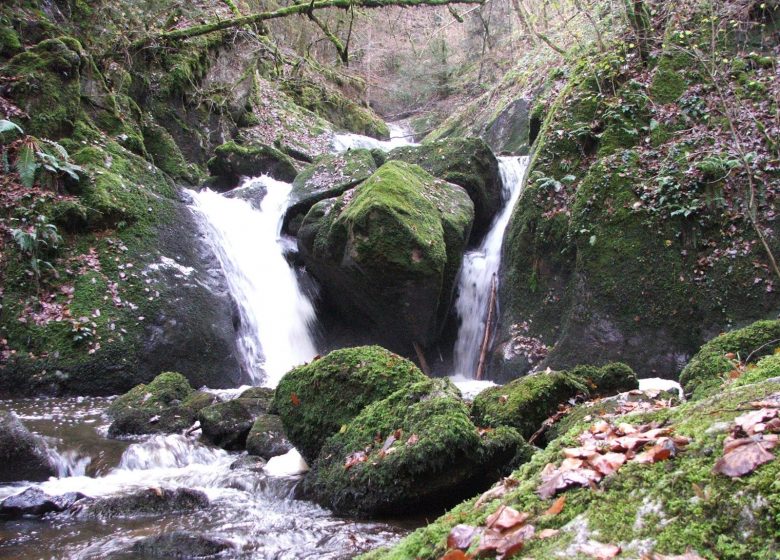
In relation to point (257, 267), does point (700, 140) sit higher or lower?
higher

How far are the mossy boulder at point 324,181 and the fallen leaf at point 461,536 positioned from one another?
10490mm

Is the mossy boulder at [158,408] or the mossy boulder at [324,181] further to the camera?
the mossy boulder at [324,181]

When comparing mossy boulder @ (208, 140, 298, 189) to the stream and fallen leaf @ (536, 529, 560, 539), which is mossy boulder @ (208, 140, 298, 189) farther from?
fallen leaf @ (536, 529, 560, 539)

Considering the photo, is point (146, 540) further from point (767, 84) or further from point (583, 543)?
point (767, 84)

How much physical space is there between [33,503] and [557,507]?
13.6ft

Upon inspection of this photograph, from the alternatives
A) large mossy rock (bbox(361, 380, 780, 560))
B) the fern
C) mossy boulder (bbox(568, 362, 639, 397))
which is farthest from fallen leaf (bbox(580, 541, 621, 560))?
the fern

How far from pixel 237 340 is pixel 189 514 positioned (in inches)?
229

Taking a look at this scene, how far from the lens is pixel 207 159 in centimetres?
1650

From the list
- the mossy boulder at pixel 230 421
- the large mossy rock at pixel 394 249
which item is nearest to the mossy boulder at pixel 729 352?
the mossy boulder at pixel 230 421

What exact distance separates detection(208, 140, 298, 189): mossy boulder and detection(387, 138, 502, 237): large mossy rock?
435 cm

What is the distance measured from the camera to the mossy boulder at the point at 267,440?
5.59 metres

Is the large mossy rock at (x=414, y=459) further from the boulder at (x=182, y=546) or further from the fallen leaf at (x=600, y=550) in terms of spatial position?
the fallen leaf at (x=600, y=550)

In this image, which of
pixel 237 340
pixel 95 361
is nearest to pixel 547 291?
pixel 237 340

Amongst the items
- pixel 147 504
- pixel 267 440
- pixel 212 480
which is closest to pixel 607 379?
pixel 267 440
